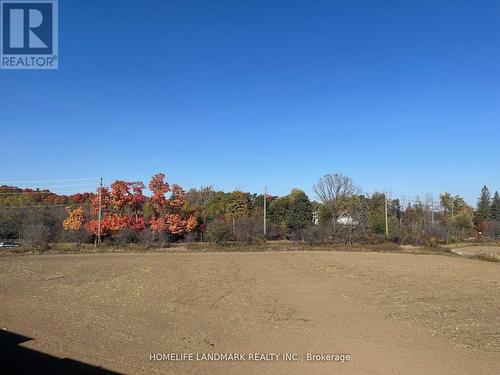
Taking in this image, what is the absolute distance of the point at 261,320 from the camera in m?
9.94

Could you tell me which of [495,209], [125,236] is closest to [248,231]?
[125,236]

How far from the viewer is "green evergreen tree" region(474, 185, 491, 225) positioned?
291ft

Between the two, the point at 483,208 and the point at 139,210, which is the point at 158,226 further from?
the point at 483,208

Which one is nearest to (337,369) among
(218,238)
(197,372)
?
(197,372)

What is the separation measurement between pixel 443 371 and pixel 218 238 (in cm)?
3660

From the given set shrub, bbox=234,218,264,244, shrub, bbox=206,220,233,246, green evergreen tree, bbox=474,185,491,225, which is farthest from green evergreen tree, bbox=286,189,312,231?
green evergreen tree, bbox=474,185,491,225

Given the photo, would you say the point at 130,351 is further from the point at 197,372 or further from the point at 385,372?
the point at 385,372

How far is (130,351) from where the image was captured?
7340mm

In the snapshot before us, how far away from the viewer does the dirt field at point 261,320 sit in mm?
6996

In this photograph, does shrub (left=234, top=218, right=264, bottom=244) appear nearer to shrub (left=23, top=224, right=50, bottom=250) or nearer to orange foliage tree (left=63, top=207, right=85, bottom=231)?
orange foliage tree (left=63, top=207, right=85, bottom=231)

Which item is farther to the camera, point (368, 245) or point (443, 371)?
point (368, 245)

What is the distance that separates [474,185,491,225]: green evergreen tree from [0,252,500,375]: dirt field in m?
79.7

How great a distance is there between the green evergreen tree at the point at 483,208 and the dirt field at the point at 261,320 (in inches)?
3138

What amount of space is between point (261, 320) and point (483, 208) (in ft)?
311
